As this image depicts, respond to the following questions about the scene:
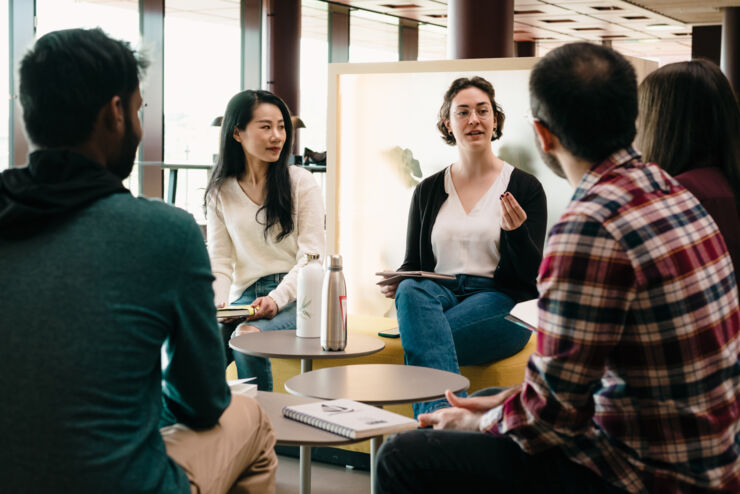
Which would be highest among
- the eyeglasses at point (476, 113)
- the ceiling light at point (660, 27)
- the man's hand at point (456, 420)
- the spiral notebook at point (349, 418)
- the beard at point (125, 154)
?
the ceiling light at point (660, 27)

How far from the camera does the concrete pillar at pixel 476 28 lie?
6.22 meters

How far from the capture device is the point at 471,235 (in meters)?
3.00

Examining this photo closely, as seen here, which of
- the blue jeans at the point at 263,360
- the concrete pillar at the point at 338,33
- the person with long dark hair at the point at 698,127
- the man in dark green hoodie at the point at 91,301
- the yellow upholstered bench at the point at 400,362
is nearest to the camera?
the man in dark green hoodie at the point at 91,301

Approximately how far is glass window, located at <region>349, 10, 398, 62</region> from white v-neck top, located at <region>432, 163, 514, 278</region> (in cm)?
1000

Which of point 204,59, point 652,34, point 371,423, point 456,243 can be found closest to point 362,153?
point 456,243

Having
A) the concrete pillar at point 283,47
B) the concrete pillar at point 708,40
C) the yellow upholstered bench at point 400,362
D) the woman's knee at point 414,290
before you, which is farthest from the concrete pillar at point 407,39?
the woman's knee at point 414,290

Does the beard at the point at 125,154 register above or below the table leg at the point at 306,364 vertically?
above

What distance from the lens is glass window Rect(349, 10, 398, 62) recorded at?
42.3ft

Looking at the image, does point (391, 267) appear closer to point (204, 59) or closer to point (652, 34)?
point (204, 59)

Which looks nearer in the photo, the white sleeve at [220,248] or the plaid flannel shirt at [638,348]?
the plaid flannel shirt at [638,348]

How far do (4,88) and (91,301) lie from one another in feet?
22.6

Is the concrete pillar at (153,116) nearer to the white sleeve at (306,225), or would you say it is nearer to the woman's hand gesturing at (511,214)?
the white sleeve at (306,225)

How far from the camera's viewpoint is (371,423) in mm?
1591

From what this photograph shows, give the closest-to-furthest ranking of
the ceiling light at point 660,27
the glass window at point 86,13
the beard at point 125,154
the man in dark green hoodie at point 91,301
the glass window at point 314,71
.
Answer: the man in dark green hoodie at point 91,301 < the beard at point 125,154 < the glass window at point 86,13 < the glass window at point 314,71 < the ceiling light at point 660,27
